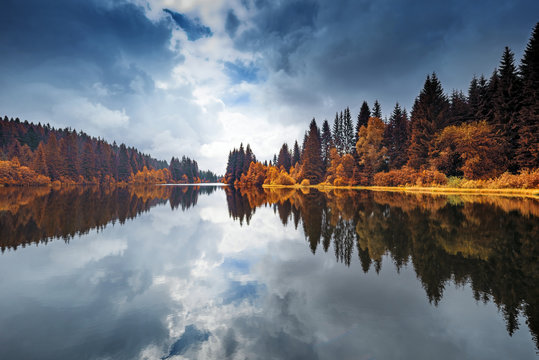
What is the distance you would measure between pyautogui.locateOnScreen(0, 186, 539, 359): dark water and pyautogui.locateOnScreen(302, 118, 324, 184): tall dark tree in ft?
195

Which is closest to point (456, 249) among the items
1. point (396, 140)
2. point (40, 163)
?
point (396, 140)

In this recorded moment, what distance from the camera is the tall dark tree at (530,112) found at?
25.2 meters

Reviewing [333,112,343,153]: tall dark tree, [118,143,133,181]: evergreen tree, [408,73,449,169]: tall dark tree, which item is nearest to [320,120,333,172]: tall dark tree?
[333,112,343,153]: tall dark tree

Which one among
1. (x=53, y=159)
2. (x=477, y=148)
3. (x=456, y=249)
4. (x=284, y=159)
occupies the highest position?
(x=284, y=159)

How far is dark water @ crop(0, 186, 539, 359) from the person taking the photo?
3.46m

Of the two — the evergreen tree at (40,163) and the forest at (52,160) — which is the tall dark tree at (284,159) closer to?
the forest at (52,160)

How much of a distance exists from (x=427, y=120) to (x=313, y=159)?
32.1m

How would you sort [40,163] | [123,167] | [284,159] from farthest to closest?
[123,167] < [284,159] < [40,163]

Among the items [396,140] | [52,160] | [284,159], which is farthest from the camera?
[284,159]

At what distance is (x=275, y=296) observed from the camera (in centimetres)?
507

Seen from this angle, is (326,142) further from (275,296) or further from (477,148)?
(275,296)

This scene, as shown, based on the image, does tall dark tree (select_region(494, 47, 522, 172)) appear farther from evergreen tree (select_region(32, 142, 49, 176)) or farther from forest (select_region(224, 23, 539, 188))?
evergreen tree (select_region(32, 142, 49, 176))

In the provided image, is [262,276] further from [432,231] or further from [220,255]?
[432,231]

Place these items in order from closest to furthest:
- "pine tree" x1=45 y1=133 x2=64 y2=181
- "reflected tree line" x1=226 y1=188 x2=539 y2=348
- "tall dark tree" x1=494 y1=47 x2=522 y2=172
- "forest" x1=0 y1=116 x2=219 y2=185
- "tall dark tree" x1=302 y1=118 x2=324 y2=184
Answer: "reflected tree line" x1=226 y1=188 x2=539 y2=348
"tall dark tree" x1=494 y1=47 x2=522 y2=172
"forest" x1=0 y1=116 x2=219 y2=185
"tall dark tree" x1=302 y1=118 x2=324 y2=184
"pine tree" x1=45 y1=133 x2=64 y2=181
